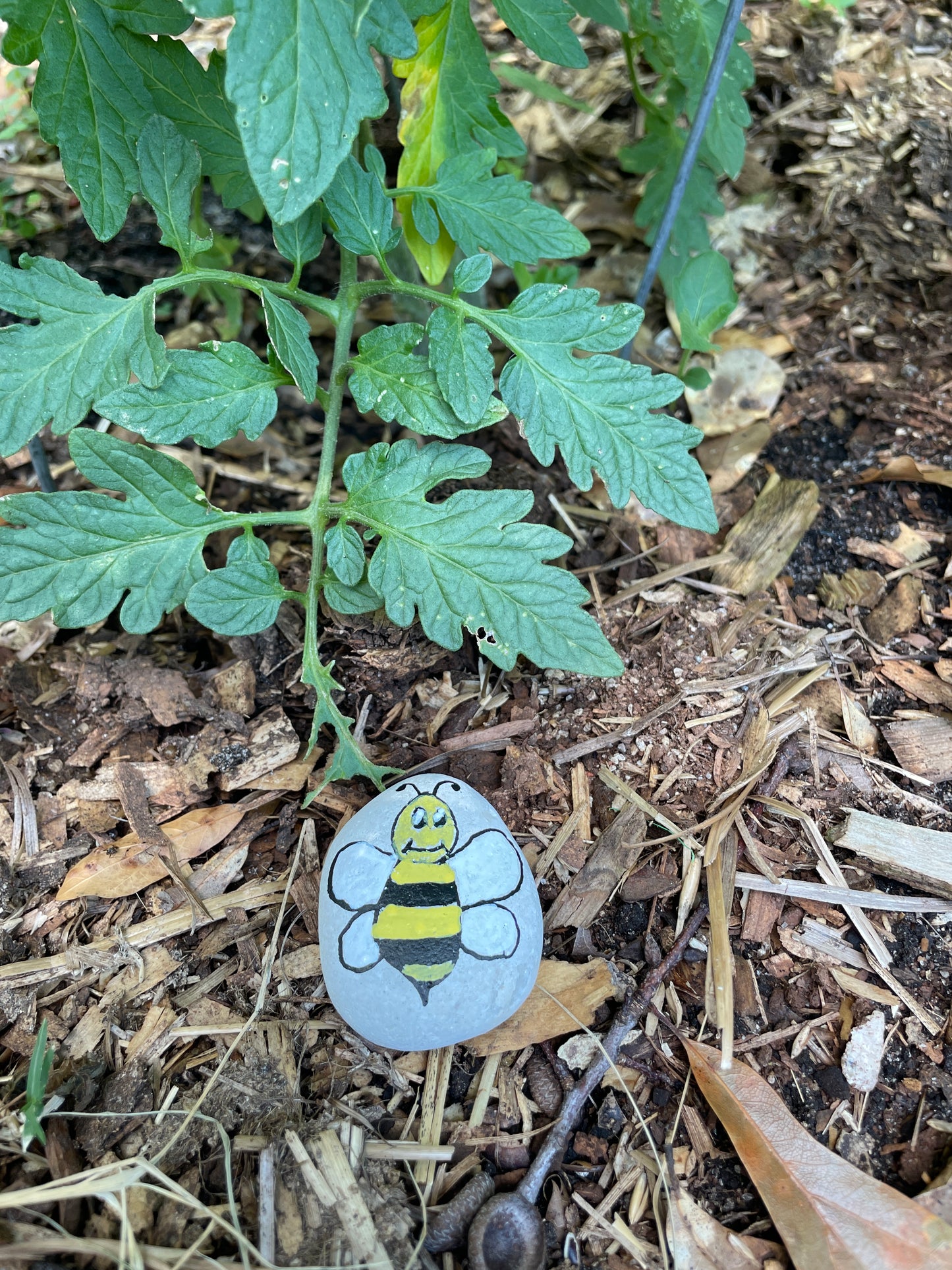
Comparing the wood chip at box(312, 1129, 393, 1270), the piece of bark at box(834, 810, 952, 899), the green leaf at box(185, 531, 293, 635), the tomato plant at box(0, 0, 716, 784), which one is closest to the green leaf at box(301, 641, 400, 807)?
the tomato plant at box(0, 0, 716, 784)

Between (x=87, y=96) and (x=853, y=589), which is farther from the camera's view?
(x=853, y=589)

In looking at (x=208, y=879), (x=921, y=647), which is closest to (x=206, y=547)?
(x=208, y=879)

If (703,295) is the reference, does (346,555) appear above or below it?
below

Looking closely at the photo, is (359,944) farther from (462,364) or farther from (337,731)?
(462,364)

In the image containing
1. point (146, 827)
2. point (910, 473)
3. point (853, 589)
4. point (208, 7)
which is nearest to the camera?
point (208, 7)

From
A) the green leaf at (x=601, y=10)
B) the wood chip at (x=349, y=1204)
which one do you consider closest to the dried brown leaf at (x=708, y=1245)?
the wood chip at (x=349, y=1204)

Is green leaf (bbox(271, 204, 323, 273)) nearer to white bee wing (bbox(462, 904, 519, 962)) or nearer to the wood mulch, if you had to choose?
the wood mulch

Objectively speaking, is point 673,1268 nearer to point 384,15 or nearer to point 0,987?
point 0,987

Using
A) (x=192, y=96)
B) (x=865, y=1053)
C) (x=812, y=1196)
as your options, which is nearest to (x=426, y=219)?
(x=192, y=96)
